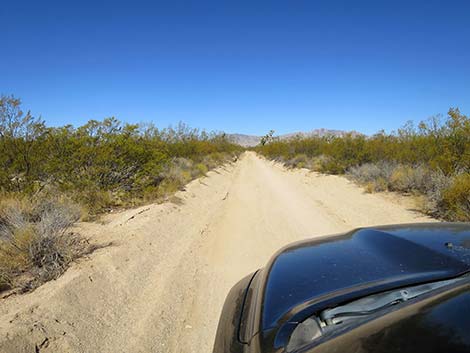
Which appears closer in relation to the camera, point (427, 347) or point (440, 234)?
point (427, 347)

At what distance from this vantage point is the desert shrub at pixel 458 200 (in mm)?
7067

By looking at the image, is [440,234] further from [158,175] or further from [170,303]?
[158,175]

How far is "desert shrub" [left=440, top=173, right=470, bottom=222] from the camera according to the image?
7.07 meters

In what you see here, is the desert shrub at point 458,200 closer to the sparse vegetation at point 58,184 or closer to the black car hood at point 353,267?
the black car hood at point 353,267

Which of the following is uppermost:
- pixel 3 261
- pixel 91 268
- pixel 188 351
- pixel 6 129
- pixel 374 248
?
pixel 6 129

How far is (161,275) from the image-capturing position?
4.96m

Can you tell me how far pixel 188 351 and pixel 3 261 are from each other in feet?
11.0

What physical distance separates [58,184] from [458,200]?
11418 mm

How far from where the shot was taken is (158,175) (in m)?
12.5

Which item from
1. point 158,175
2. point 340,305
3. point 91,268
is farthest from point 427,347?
point 158,175

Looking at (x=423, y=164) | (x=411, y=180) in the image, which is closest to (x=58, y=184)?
(x=411, y=180)

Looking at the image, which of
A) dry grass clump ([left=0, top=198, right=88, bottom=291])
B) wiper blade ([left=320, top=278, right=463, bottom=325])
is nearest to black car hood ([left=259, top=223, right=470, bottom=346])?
wiper blade ([left=320, top=278, right=463, bottom=325])

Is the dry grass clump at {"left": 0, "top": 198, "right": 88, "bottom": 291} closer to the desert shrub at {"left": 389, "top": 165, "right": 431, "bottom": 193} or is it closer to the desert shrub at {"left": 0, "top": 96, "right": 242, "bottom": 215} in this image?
the desert shrub at {"left": 0, "top": 96, "right": 242, "bottom": 215}

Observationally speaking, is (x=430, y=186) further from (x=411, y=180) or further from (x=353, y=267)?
(x=353, y=267)
